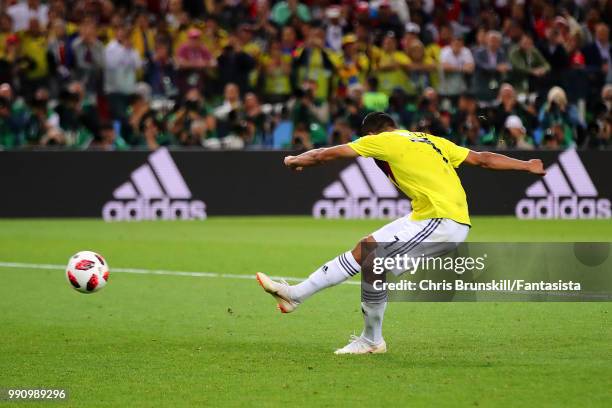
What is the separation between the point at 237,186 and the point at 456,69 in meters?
5.09

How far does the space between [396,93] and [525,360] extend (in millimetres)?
13943

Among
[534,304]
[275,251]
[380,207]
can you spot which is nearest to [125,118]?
[380,207]

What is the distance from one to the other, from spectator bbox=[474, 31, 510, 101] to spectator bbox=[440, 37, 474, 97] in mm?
197

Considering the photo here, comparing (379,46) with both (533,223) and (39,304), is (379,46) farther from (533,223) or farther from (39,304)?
(39,304)

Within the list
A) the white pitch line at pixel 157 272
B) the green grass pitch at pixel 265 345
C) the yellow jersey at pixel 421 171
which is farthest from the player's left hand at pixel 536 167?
the white pitch line at pixel 157 272

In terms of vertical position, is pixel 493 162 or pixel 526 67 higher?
pixel 493 162

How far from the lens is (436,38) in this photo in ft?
81.6

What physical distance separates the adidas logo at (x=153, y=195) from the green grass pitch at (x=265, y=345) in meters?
4.71

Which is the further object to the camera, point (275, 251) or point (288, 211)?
point (288, 211)

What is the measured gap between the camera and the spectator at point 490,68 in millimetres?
22828

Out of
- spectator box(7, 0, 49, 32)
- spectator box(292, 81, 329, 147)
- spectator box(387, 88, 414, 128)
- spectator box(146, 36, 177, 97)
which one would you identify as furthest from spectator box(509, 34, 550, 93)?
spectator box(7, 0, 49, 32)

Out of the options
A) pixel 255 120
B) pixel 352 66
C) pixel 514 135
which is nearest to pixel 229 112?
pixel 255 120

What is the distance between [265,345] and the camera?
962 centimetres

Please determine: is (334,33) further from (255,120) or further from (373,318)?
(373,318)
